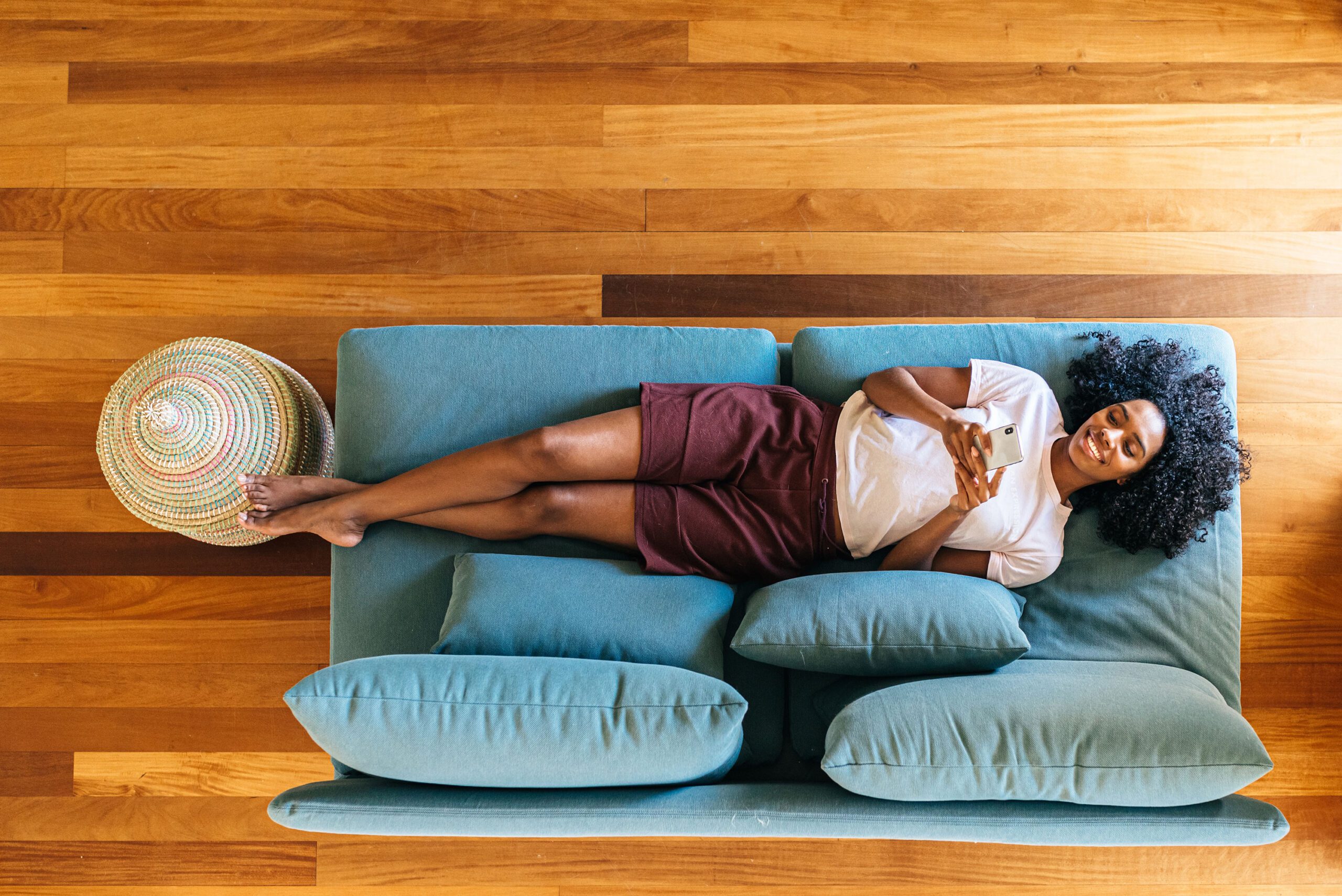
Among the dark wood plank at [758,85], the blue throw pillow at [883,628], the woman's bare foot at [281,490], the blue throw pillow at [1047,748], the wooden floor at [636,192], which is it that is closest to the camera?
the blue throw pillow at [1047,748]

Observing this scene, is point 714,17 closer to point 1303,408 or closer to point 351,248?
point 351,248

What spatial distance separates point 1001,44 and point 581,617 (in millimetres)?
1892

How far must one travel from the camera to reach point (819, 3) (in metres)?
2.31

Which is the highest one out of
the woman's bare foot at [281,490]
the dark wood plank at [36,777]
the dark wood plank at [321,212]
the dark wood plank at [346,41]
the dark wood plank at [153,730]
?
the dark wood plank at [346,41]

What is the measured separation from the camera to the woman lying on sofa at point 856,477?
165 centimetres

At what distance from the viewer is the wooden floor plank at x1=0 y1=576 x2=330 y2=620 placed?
213 cm

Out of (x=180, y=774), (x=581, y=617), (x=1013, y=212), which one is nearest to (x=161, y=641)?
(x=180, y=774)

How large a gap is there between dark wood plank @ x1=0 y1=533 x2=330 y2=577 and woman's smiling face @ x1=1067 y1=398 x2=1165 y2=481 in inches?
68.3

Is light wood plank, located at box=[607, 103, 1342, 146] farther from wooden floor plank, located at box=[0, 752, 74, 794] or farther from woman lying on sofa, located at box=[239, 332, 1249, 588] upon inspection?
wooden floor plank, located at box=[0, 752, 74, 794]

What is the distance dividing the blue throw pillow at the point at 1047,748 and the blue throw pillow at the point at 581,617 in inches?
12.9

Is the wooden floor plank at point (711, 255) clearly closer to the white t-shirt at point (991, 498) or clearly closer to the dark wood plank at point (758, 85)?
the dark wood plank at point (758, 85)

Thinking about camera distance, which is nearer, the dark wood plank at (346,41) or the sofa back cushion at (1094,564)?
the sofa back cushion at (1094,564)

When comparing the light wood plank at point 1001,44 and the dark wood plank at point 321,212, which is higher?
the light wood plank at point 1001,44

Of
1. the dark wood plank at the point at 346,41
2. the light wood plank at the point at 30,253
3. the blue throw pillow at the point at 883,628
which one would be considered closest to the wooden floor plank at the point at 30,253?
the light wood plank at the point at 30,253
